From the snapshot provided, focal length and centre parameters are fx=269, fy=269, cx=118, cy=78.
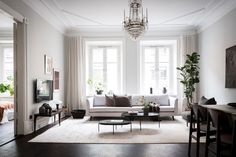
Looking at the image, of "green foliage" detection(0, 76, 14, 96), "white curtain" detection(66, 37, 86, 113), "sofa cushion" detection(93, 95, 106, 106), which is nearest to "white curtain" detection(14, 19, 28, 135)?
"sofa cushion" detection(93, 95, 106, 106)

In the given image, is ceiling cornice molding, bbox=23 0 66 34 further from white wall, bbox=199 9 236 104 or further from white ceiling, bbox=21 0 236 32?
white wall, bbox=199 9 236 104

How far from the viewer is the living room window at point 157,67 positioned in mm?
10516

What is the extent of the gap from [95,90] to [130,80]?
1.41m

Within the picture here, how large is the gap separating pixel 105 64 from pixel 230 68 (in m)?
5.24

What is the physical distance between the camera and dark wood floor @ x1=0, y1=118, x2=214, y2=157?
438 cm

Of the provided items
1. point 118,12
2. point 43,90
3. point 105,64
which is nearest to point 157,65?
point 105,64

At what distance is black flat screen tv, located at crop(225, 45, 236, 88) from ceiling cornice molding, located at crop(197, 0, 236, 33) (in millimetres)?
1021

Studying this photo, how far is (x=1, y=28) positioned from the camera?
9766mm

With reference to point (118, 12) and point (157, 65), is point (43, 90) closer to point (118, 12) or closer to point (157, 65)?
point (118, 12)

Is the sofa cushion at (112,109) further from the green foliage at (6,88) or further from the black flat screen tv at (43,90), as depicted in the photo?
the green foliage at (6,88)

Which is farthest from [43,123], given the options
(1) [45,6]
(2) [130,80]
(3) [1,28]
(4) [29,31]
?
(3) [1,28]

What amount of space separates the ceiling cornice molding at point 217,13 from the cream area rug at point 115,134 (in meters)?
3.16

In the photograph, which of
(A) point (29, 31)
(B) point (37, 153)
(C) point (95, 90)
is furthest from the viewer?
(C) point (95, 90)

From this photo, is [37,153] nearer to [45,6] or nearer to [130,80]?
[45,6]
